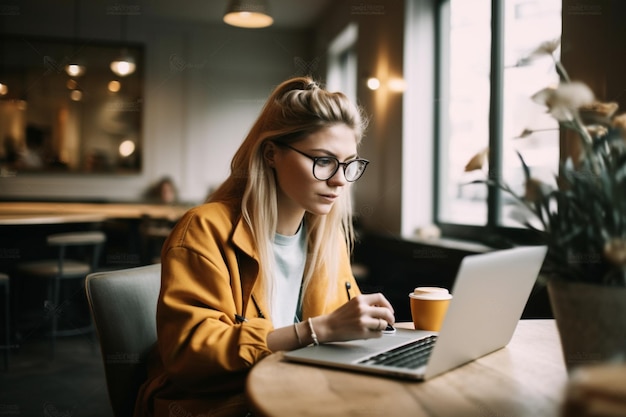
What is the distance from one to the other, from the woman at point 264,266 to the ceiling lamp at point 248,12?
2.98 m

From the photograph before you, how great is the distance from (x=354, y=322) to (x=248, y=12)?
12.1 ft

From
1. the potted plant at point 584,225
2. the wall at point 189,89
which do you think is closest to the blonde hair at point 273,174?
the potted plant at point 584,225

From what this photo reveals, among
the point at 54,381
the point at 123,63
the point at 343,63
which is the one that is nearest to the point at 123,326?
the point at 54,381

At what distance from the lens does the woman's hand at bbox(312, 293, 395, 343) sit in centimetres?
106

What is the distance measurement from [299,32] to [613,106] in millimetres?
7604

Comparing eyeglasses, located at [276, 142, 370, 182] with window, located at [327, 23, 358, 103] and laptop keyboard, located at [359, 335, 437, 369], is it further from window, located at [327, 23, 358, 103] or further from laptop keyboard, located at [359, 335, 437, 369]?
window, located at [327, 23, 358, 103]

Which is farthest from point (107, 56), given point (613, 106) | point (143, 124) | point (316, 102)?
point (613, 106)

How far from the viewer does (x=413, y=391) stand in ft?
2.83

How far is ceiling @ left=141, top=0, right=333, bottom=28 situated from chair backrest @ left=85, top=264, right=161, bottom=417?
18.9 ft

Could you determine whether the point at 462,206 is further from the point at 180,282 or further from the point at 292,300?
the point at 180,282

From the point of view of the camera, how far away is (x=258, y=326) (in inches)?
43.3

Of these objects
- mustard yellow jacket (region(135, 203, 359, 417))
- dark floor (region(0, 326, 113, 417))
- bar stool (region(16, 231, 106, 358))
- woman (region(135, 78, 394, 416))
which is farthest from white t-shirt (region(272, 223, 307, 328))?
bar stool (region(16, 231, 106, 358))

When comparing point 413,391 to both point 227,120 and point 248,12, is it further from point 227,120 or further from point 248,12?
point 227,120

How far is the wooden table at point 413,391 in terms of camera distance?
2.61 feet
